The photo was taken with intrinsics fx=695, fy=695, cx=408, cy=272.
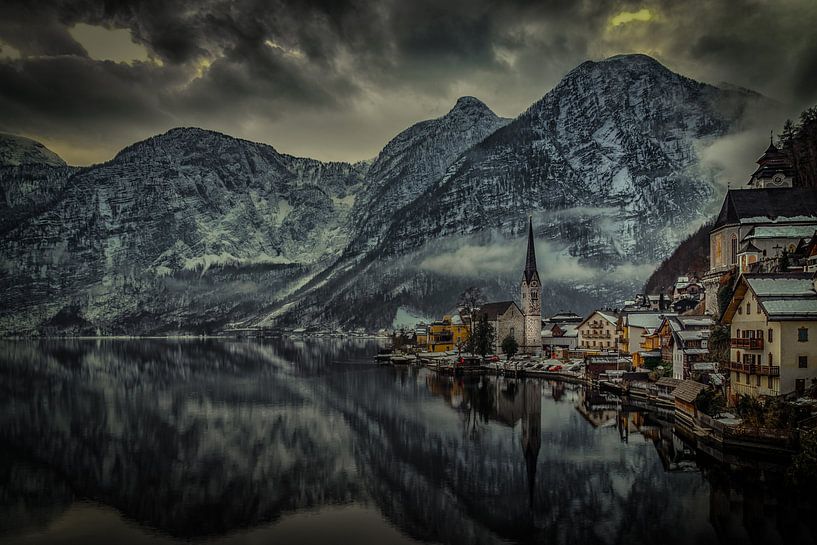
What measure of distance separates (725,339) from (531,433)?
18755 mm

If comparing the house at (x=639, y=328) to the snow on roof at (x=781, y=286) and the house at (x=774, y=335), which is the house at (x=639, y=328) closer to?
the house at (x=774, y=335)

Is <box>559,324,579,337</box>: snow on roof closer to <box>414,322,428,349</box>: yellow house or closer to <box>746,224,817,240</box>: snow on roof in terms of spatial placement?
<box>414,322,428,349</box>: yellow house

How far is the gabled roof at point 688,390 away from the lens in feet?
176

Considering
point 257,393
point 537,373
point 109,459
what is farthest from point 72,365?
point 109,459

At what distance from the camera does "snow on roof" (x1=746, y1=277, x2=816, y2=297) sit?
46.8 meters

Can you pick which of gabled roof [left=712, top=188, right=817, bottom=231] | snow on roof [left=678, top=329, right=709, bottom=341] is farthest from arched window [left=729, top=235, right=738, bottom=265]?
snow on roof [left=678, top=329, right=709, bottom=341]

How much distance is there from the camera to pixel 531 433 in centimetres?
5581

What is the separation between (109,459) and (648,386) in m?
51.8

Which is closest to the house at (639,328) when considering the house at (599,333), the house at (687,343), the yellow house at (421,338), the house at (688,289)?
the house at (688,289)

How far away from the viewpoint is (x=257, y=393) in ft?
272

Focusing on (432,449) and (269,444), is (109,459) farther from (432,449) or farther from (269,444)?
(432,449)

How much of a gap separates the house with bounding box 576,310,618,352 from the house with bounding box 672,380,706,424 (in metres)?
56.4

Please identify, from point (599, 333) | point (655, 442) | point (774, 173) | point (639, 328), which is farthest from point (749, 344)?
point (599, 333)

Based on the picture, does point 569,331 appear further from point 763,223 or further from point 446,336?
point 763,223
